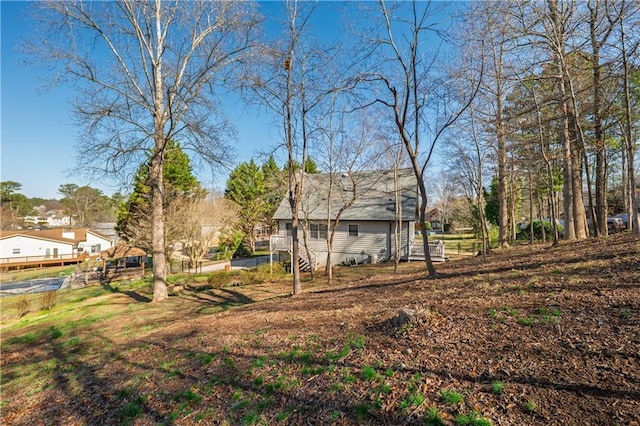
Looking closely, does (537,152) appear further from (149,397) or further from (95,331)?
(95,331)

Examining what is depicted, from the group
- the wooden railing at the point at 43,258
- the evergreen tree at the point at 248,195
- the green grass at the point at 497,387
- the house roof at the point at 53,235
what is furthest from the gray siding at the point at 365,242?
the house roof at the point at 53,235

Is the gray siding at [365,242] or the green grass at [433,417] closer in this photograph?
the green grass at [433,417]

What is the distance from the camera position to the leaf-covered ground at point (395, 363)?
265 cm

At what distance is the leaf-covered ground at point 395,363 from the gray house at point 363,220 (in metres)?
12.1

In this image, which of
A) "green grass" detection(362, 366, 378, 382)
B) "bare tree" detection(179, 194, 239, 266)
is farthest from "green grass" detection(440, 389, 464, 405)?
"bare tree" detection(179, 194, 239, 266)

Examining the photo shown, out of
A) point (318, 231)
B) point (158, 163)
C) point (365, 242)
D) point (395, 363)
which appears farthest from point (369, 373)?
point (318, 231)

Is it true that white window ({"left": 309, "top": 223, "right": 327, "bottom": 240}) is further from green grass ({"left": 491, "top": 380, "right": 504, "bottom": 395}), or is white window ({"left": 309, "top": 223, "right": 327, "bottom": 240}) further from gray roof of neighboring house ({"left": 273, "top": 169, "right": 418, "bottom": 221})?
green grass ({"left": 491, "top": 380, "right": 504, "bottom": 395})

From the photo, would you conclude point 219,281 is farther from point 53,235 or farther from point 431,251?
point 53,235

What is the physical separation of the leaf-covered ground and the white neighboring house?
33942 millimetres

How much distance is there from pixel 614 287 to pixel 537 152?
10.9m

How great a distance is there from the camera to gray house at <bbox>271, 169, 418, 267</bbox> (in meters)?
18.8

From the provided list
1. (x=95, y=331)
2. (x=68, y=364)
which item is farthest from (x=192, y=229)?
(x=68, y=364)

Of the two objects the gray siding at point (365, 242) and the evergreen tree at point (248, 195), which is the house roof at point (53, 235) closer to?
the evergreen tree at point (248, 195)

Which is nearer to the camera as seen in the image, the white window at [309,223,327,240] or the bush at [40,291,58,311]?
the bush at [40,291,58,311]
